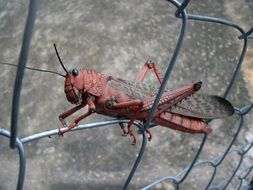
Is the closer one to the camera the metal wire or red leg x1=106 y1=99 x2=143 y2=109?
the metal wire

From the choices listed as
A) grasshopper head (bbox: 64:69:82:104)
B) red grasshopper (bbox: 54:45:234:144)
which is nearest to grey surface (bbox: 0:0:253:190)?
red grasshopper (bbox: 54:45:234:144)

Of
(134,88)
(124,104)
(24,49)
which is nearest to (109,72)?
(134,88)

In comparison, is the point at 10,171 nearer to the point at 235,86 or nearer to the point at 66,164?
the point at 66,164

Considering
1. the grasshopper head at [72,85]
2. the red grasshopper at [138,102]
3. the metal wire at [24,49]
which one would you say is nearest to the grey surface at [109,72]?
the red grasshopper at [138,102]

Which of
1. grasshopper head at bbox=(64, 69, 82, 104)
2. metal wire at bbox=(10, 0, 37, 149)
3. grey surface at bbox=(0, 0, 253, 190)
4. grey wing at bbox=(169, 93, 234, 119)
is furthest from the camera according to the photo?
grey surface at bbox=(0, 0, 253, 190)

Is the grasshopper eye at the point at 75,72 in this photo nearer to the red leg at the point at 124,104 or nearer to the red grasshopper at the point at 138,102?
the red grasshopper at the point at 138,102

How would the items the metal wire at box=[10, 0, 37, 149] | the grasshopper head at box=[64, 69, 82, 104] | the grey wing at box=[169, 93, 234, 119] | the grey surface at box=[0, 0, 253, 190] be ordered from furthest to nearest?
1. the grey surface at box=[0, 0, 253, 190]
2. the grey wing at box=[169, 93, 234, 119]
3. the grasshopper head at box=[64, 69, 82, 104]
4. the metal wire at box=[10, 0, 37, 149]

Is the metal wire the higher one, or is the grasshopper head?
the metal wire

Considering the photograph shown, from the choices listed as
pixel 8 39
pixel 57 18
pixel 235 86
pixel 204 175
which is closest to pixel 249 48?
pixel 235 86

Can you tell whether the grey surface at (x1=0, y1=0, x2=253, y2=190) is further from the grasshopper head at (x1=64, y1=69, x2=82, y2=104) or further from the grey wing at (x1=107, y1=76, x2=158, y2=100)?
the grasshopper head at (x1=64, y1=69, x2=82, y2=104)
